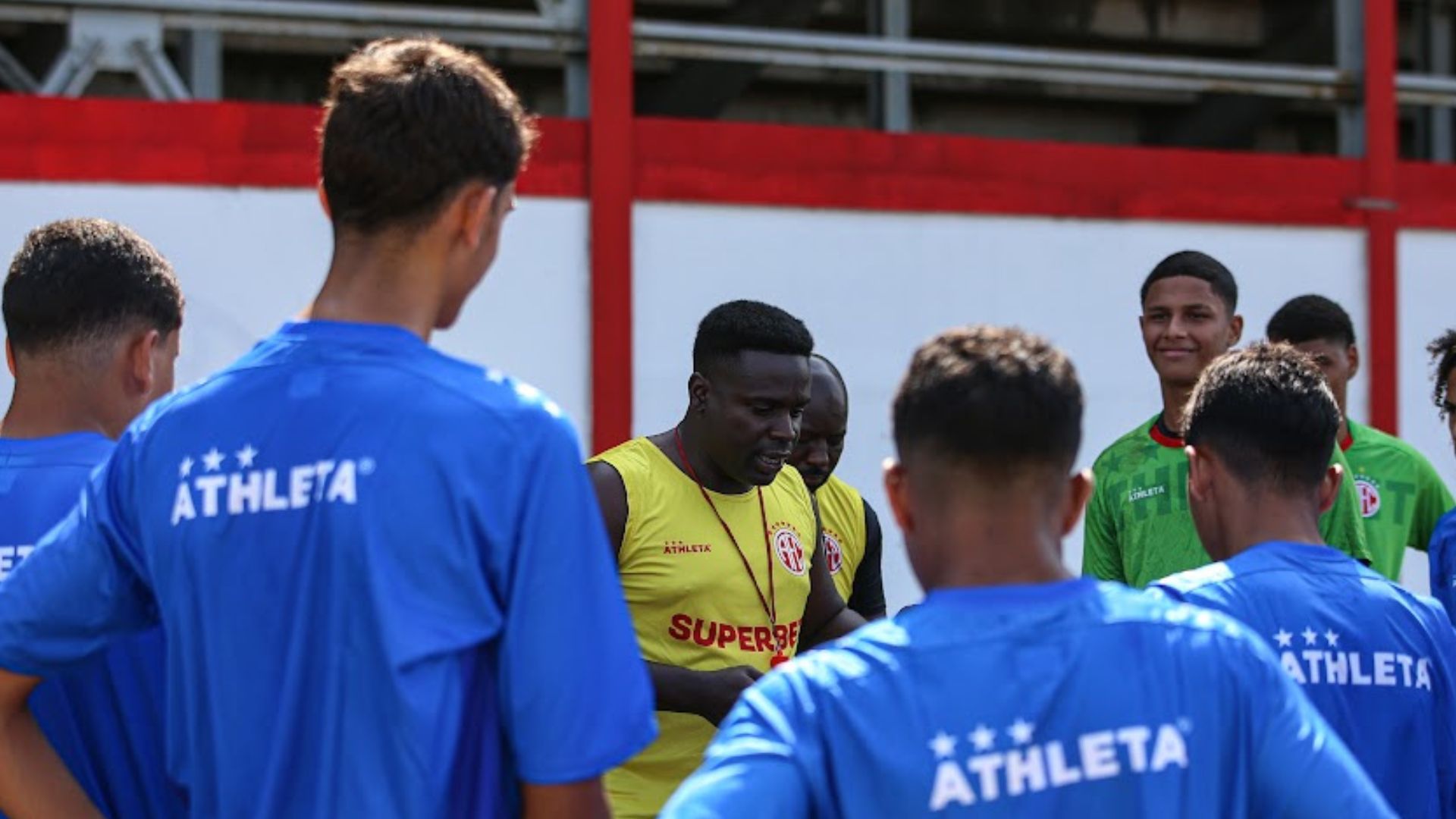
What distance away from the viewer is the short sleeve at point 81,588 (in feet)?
7.44

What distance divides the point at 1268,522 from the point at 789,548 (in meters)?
1.47

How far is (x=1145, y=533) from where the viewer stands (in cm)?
482

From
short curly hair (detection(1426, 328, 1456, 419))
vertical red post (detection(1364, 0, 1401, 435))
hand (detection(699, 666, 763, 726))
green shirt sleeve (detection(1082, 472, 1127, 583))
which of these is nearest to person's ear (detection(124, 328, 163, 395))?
hand (detection(699, 666, 763, 726))

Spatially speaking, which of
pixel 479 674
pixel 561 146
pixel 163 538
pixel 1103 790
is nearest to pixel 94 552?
pixel 163 538

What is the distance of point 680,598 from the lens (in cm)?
406

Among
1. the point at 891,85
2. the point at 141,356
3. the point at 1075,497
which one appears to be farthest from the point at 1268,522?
the point at 891,85

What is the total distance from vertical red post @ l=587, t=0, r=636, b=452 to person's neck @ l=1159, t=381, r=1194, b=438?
8.21ft

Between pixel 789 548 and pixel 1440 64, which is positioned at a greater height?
pixel 1440 64

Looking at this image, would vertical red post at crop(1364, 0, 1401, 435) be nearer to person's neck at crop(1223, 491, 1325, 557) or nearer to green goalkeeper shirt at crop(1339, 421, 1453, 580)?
green goalkeeper shirt at crop(1339, 421, 1453, 580)

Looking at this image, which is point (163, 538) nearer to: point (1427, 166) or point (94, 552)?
point (94, 552)

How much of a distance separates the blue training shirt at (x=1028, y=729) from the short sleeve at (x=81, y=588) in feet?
2.43

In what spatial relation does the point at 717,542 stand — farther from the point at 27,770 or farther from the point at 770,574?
the point at 27,770

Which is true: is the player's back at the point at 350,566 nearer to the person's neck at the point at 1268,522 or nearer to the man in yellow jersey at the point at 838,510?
the person's neck at the point at 1268,522

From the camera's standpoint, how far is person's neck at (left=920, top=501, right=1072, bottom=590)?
212cm
